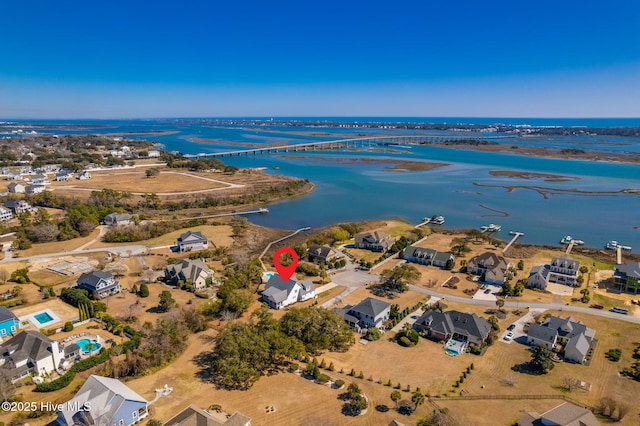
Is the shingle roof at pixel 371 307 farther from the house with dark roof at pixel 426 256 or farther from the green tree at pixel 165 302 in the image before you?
the green tree at pixel 165 302

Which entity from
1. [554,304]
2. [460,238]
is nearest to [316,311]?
[554,304]

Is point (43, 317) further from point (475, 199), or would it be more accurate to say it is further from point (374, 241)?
point (475, 199)

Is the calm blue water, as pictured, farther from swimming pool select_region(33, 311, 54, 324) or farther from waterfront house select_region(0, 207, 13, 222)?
waterfront house select_region(0, 207, 13, 222)

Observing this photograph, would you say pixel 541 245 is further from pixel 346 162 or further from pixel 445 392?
pixel 346 162

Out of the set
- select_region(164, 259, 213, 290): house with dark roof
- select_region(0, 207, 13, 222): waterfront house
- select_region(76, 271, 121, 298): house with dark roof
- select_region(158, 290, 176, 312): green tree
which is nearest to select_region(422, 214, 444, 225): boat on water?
select_region(164, 259, 213, 290): house with dark roof

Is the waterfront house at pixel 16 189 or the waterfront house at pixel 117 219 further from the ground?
the waterfront house at pixel 16 189

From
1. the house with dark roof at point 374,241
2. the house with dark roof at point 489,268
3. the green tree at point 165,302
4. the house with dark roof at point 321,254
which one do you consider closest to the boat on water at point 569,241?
the house with dark roof at point 489,268
